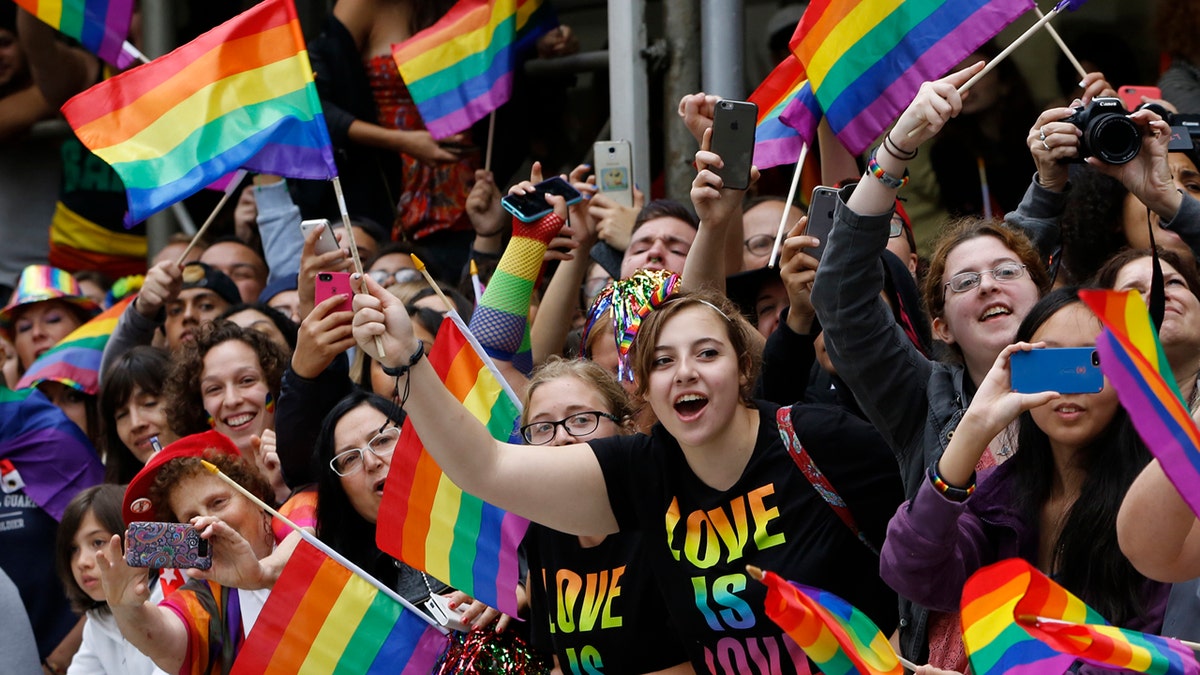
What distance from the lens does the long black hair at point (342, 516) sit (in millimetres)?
Answer: 4598

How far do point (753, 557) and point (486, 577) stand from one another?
936mm

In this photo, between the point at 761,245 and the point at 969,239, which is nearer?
the point at 969,239

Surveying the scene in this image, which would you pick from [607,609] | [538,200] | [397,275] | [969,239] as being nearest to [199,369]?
[397,275]

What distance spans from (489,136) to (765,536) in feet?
10.9

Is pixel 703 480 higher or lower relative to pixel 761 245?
lower

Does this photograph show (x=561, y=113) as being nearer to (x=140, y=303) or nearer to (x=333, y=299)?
(x=140, y=303)

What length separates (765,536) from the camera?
11.5 ft

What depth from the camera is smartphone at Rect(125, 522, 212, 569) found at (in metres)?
4.20

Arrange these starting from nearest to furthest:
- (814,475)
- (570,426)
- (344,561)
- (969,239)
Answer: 1. (814,475)
2. (969,239)
3. (570,426)
4. (344,561)

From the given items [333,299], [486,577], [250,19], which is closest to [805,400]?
[486,577]

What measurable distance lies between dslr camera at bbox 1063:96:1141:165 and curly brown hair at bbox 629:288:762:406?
864 millimetres

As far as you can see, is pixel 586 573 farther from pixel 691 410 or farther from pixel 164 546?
pixel 164 546

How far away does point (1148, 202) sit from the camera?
12.3 feet

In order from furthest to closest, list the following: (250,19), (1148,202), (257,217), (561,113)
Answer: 1. (561,113)
2. (257,217)
3. (250,19)
4. (1148,202)
